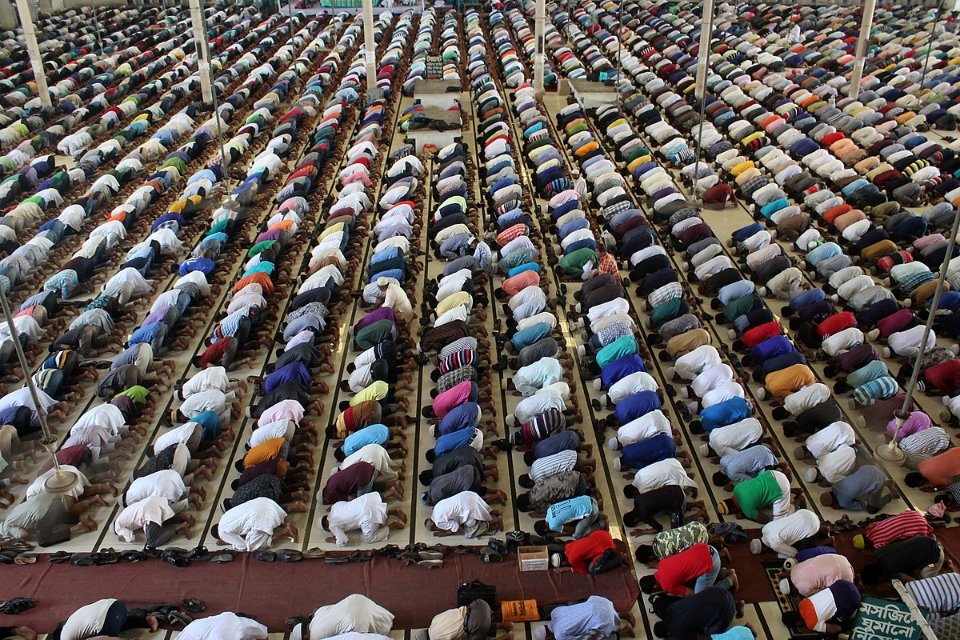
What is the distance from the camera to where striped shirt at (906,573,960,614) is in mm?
7910

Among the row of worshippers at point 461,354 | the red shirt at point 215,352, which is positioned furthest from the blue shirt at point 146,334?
the row of worshippers at point 461,354

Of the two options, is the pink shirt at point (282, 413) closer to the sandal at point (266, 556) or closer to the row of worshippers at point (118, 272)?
the sandal at point (266, 556)

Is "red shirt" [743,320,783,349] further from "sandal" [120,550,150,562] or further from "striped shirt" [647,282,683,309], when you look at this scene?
"sandal" [120,550,150,562]

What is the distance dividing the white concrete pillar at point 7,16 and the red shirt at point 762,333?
1485 inches

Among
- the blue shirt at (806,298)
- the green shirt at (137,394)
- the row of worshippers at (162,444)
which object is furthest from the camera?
the blue shirt at (806,298)

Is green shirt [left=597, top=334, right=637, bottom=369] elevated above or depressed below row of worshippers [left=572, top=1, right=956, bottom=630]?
above

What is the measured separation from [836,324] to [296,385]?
24.1 feet

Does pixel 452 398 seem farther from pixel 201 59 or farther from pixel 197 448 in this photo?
pixel 201 59

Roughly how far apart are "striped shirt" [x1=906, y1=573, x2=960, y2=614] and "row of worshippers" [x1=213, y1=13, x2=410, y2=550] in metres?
6.06

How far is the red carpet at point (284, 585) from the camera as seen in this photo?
848 centimetres

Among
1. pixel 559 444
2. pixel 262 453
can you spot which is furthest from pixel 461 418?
pixel 262 453

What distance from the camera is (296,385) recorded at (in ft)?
36.2

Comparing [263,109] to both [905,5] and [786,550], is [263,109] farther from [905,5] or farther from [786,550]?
[905,5]

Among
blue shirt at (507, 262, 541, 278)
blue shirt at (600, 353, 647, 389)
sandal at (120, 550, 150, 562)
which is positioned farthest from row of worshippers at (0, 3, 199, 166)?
blue shirt at (600, 353, 647, 389)
